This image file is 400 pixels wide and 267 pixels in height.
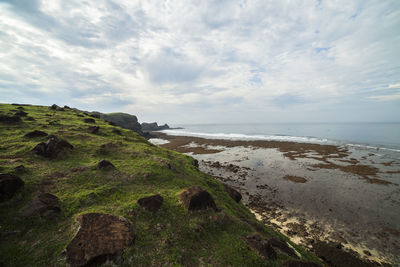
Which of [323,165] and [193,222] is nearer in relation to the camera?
[193,222]

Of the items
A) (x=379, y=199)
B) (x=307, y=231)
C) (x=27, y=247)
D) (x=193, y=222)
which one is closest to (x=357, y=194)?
(x=379, y=199)

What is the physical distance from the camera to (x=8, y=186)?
6.57m

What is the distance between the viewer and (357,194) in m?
19.0

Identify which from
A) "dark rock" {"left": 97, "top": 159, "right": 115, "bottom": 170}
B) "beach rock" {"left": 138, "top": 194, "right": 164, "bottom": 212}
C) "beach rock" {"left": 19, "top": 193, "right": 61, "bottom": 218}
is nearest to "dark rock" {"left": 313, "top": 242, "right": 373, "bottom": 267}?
"beach rock" {"left": 138, "top": 194, "right": 164, "bottom": 212}

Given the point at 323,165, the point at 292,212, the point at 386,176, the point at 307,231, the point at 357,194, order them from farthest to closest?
the point at 323,165 < the point at 386,176 < the point at 357,194 < the point at 292,212 < the point at 307,231

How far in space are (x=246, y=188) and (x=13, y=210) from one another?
2169 cm

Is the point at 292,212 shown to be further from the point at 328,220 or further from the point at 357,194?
the point at 357,194

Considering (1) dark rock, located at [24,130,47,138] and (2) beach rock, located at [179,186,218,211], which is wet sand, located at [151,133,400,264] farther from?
(1) dark rock, located at [24,130,47,138]

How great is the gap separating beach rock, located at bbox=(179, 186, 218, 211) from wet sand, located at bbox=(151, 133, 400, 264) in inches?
373

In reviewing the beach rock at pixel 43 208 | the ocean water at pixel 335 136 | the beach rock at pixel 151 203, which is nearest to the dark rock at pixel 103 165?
the beach rock at pixel 43 208

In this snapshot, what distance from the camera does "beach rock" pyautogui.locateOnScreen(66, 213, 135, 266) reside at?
15.0ft

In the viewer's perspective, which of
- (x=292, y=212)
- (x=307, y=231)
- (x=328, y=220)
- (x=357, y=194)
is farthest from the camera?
(x=357, y=194)

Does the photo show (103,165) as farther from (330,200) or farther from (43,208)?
(330,200)

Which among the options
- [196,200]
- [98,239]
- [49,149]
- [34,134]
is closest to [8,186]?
[49,149]
